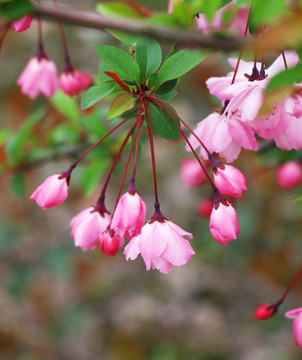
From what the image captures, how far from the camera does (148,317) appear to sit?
2.46 m

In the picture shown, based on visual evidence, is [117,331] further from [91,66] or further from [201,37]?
[201,37]

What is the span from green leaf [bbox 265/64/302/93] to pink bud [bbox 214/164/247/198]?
0.78ft

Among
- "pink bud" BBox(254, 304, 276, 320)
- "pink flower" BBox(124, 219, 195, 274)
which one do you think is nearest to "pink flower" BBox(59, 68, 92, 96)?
"pink flower" BBox(124, 219, 195, 274)

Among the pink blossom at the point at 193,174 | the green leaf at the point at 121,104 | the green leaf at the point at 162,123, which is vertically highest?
the green leaf at the point at 121,104

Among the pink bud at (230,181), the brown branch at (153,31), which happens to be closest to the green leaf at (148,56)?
the pink bud at (230,181)

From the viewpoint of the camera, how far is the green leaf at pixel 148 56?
66cm

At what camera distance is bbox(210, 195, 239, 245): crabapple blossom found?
2.06 ft

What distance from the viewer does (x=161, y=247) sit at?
0.64 metres

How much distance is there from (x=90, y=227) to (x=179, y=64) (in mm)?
A: 299

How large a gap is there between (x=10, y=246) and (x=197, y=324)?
1.11m

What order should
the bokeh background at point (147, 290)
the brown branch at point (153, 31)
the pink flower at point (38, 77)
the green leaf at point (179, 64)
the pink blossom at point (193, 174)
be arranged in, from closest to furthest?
the brown branch at point (153, 31) < the green leaf at point (179, 64) < the pink flower at point (38, 77) < the pink blossom at point (193, 174) < the bokeh background at point (147, 290)

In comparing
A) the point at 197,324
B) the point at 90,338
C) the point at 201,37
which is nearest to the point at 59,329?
the point at 90,338

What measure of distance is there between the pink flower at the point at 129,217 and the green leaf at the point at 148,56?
20 centimetres

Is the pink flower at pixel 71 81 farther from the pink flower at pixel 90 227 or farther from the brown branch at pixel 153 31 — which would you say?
the brown branch at pixel 153 31
